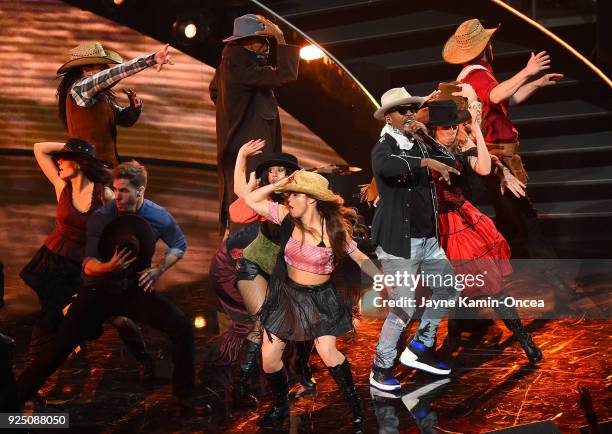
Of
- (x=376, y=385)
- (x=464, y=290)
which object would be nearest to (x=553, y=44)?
(x=464, y=290)

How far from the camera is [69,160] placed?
24.8ft

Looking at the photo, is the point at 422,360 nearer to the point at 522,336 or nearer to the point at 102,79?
the point at 522,336

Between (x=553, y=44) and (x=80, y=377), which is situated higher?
(x=553, y=44)

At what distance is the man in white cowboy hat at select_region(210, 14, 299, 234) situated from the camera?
8242 mm

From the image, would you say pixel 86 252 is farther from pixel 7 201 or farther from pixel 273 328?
pixel 7 201

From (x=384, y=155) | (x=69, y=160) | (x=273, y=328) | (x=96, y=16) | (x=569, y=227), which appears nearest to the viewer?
(x=273, y=328)

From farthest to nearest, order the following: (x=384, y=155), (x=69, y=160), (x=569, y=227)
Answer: (x=569, y=227), (x=69, y=160), (x=384, y=155)

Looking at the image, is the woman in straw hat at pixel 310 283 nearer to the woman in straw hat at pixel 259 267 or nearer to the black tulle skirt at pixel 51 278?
the woman in straw hat at pixel 259 267

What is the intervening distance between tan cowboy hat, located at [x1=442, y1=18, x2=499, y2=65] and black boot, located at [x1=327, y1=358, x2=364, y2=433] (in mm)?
3104

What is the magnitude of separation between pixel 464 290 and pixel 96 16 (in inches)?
277

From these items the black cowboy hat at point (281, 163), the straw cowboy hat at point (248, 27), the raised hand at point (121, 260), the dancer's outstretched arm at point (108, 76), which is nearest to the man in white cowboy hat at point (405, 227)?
the black cowboy hat at point (281, 163)

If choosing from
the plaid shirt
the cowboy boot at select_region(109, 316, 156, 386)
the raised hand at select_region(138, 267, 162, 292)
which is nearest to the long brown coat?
the plaid shirt

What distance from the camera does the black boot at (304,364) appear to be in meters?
7.17

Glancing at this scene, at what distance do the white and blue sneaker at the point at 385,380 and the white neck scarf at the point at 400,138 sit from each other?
1.31m
